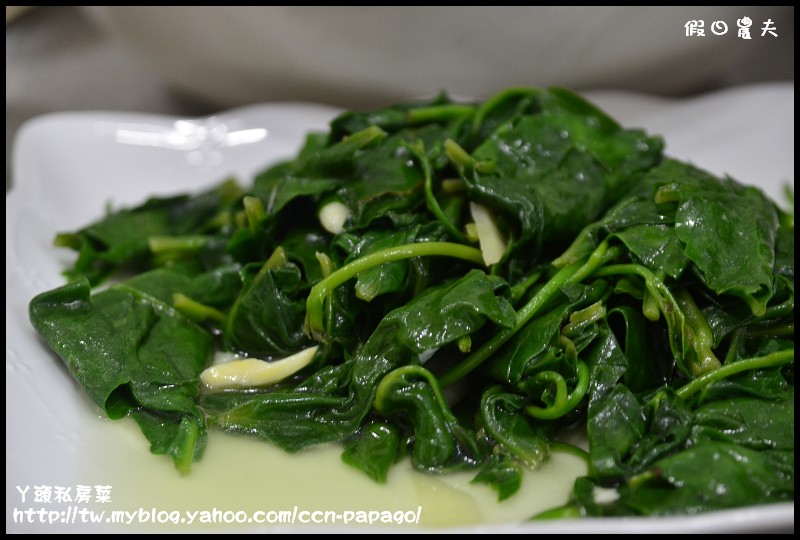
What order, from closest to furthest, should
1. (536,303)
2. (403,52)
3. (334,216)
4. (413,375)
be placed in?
(413,375), (536,303), (334,216), (403,52)

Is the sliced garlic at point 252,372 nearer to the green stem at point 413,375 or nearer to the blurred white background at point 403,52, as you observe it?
the green stem at point 413,375

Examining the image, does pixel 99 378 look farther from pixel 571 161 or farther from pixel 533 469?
pixel 571 161

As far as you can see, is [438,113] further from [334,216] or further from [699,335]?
[699,335]

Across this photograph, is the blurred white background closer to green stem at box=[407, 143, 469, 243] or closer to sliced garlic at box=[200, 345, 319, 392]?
green stem at box=[407, 143, 469, 243]

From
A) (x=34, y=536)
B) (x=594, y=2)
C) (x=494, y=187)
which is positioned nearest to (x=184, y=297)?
(x=34, y=536)

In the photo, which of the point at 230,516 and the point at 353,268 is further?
the point at 353,268

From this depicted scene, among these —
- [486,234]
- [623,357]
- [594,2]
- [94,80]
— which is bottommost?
[94,80]

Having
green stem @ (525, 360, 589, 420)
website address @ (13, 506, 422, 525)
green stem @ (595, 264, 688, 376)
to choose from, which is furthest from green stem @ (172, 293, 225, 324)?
green stem @ (595, 264, 688, 376)

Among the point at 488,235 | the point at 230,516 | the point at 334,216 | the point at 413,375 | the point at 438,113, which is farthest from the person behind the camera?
the point at 438,113

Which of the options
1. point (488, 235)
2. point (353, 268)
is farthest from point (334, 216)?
point (488, 235)
